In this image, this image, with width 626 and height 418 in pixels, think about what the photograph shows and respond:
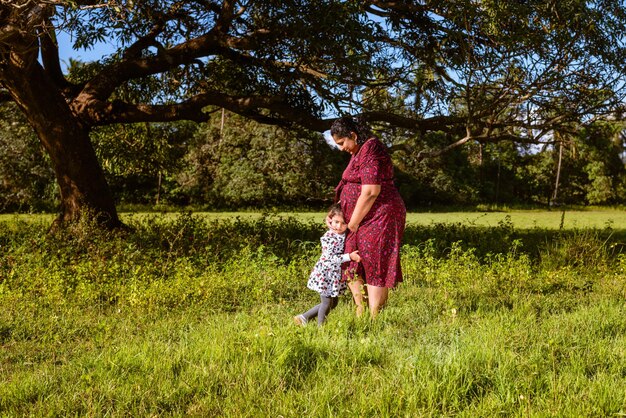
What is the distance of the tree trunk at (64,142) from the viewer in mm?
11180

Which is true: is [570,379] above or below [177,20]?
below

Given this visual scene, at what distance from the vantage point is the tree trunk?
440 inches

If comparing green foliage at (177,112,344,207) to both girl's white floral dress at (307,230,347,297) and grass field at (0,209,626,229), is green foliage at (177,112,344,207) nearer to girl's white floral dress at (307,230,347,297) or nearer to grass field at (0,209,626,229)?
grass field at (0,209,626,229)

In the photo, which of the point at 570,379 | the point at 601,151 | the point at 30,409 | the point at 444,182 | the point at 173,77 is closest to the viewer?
the point at 30,409

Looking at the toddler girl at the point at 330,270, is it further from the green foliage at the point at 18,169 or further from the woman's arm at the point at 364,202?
the green foliage at the point at 18,169

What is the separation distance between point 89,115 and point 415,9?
6663 mm

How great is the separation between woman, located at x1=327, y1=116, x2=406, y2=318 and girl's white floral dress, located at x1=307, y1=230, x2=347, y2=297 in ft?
0.37

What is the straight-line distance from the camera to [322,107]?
11.3m

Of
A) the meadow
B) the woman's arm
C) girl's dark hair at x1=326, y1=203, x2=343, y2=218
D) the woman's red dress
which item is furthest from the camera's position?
girl's dark hair at x1=326, y1=203, x2=343, y2=218

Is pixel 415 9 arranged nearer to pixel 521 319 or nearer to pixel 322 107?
pixel 322 107

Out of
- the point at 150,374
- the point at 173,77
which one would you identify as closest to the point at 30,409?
the point at 150,374

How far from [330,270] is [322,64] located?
5.75m

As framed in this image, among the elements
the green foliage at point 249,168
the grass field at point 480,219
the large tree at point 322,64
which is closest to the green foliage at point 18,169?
the grass field at point 480,219

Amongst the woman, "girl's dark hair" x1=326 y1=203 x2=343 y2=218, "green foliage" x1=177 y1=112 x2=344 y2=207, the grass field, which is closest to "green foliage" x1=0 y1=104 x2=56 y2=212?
the grass field
